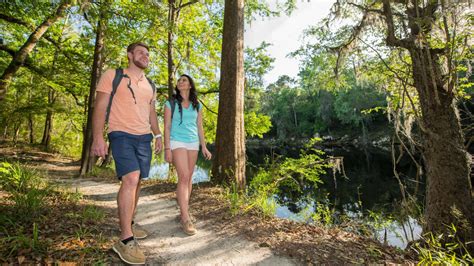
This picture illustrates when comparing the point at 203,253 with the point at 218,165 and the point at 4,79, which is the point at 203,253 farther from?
the point at 4,79

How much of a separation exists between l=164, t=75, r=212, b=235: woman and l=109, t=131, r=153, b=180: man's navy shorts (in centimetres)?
55

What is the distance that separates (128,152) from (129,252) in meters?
0.92

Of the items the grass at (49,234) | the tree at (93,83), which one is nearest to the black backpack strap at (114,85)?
the grass at (49,234)

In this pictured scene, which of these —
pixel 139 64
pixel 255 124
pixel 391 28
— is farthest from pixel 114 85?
pixel 255 124

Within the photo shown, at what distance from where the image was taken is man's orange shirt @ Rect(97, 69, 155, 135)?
2660mm

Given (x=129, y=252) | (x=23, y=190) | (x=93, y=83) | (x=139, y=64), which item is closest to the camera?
(x=129, y=252)

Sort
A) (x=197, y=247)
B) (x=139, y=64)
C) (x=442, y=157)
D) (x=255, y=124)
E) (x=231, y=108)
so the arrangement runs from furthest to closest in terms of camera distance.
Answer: (x=255, y=124) < (x=231, y=108) < (x=442, y=157) < (x=197, y=247) < (x=139, y=64)

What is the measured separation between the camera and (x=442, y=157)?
4.97 m

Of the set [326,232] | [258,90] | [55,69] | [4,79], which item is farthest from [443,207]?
[55,69]

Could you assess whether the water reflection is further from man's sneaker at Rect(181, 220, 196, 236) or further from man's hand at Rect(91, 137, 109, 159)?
man's hand at Rect(91, 137, 109, 159)

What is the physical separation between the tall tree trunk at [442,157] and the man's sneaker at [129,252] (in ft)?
16.7

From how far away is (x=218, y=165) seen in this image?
587 cm

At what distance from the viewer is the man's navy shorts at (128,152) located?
2594mm

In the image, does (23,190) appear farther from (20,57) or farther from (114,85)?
(20,57)
